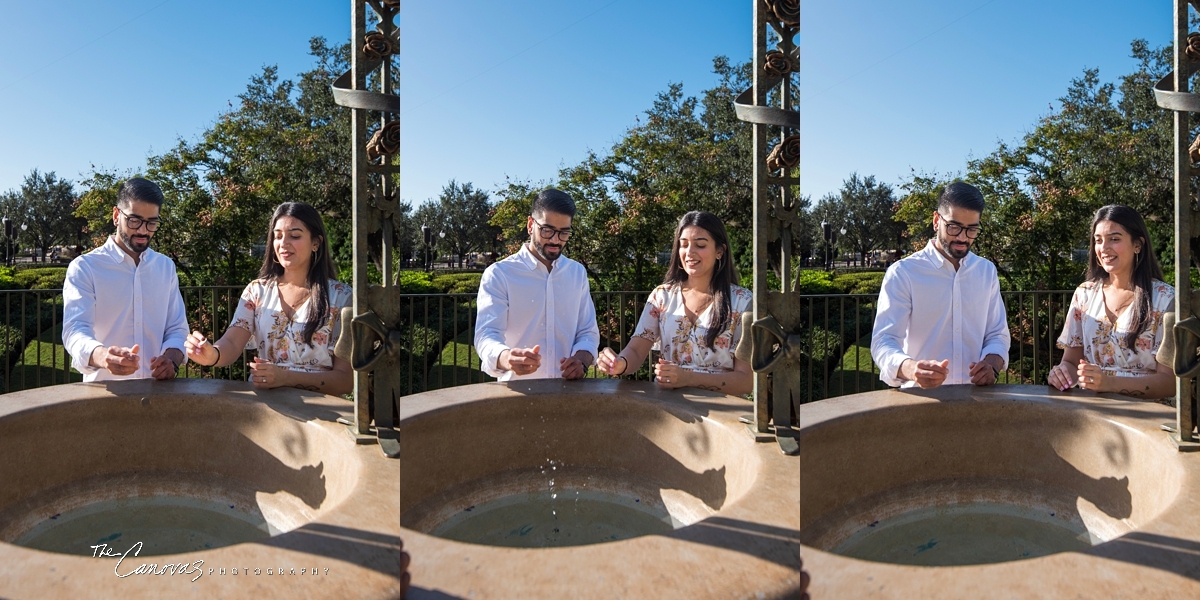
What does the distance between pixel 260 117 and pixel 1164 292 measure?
151 inches

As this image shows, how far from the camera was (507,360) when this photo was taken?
8.45 ft

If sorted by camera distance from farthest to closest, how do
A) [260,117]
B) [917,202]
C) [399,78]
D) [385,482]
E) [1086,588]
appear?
[917,202], [260,117], [399,78], [385,482], [1086,588]

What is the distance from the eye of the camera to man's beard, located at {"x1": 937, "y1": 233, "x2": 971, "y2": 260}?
9.42 ft

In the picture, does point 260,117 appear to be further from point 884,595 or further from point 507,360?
point 884,595

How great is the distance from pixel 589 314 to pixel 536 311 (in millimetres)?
210

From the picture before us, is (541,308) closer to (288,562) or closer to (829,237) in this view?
(829,237)

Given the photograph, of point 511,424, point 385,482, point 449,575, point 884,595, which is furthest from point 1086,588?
point 511,424

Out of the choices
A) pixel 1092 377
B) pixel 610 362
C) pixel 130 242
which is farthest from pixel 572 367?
pixel 1092 377

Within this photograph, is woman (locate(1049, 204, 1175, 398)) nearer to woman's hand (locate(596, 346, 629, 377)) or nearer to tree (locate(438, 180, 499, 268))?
woman's hand (locate(596, 346, 629, 377))

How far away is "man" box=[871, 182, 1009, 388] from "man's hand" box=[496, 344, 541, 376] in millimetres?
1505

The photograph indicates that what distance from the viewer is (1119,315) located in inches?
117

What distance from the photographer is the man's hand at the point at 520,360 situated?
2.57 meters

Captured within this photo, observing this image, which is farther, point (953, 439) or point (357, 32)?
point (953, 439)

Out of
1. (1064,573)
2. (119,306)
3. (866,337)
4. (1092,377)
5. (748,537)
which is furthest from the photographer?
(866,337)
